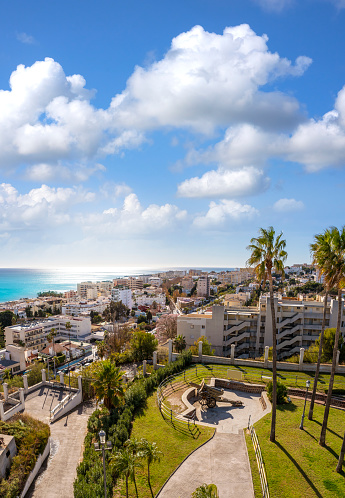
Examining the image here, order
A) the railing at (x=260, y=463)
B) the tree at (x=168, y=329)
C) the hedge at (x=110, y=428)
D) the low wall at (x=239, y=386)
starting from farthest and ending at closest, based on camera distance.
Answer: the tree at (x=168, y=329)
the low wall at (x=239, y=386)
the hedge at (x=110, y=428)
the railing at (x=260, y=463)

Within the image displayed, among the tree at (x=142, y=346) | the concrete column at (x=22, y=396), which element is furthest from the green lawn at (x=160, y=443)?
the concrete column at (x=22, y=396)

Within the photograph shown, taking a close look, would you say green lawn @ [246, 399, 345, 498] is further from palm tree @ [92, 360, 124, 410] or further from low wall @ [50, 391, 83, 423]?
low wall @ [50, 391, 83, 423]

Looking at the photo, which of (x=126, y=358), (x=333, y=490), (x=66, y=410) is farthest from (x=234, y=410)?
(x=126, y=358)

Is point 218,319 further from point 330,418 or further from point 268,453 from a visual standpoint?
point 268,453

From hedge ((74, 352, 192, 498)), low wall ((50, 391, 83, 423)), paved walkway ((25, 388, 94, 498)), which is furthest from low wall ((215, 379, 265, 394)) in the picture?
low wall ((50, 391, 83, 423))

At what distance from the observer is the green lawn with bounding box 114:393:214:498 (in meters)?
13.4

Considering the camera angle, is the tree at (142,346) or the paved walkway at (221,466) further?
the tree at (142,346)

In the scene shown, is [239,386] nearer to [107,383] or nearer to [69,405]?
[107,383]

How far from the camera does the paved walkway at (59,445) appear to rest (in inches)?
626

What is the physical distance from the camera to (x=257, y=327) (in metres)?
44.2

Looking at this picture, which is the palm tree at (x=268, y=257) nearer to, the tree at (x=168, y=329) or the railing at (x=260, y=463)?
the railing at (x=260, y=463)

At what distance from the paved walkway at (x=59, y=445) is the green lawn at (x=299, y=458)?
10.1 m

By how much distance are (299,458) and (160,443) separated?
709 centimetres

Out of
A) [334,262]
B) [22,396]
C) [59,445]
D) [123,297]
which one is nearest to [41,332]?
[22,396]
